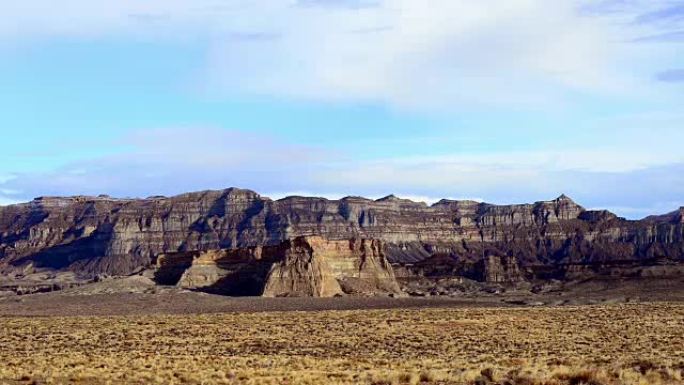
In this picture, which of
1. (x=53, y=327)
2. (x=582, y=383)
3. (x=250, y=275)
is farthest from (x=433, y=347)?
(x=250, y=275)

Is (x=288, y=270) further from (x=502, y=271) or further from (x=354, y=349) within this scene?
(x=354, y=349)

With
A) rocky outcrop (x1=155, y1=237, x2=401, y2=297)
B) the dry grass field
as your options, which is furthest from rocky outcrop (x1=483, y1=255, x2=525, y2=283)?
the dry grass field

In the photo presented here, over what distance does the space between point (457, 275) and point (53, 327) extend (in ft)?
372

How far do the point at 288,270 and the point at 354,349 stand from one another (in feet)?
263

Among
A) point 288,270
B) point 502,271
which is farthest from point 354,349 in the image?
point 502,271

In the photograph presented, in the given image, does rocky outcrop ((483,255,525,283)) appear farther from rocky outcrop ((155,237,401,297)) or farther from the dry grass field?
the dry grass field

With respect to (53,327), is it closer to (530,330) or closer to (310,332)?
(310,332)

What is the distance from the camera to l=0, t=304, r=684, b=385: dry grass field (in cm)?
3117

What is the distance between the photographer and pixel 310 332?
2255 inches

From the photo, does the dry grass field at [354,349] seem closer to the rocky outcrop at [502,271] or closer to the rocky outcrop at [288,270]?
the rocky outcrop at [288,270]

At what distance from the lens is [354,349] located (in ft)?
147

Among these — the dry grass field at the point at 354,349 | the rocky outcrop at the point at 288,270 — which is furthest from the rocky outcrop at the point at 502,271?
the dry grass field at the point at 354,349

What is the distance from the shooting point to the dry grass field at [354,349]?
31172mm

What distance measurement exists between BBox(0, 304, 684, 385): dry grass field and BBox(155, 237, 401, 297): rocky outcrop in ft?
159
